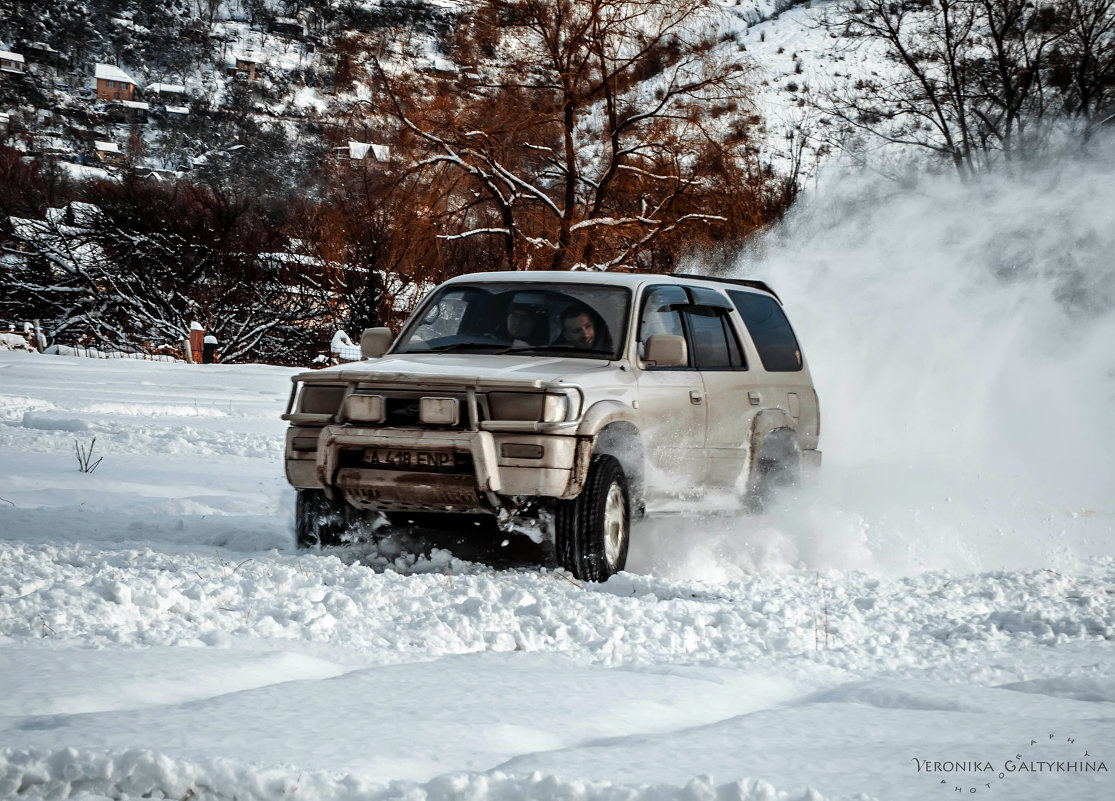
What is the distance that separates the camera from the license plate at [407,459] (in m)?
6.16

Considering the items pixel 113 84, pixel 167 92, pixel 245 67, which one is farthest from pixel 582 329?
pixel 245 67

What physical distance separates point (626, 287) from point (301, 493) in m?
2.24

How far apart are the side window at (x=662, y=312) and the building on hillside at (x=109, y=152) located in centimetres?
7103

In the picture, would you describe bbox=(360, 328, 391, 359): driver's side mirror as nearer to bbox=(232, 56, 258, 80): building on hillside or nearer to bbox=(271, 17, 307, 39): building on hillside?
bbox=(232, 56, 258, 80): building on hillside

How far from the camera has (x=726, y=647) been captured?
190 inches

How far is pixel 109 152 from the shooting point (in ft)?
284

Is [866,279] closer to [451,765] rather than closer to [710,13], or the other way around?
[710,13]

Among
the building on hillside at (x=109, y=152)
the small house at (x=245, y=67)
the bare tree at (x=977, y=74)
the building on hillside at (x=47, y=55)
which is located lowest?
the bare tree at (x=977, y=74)

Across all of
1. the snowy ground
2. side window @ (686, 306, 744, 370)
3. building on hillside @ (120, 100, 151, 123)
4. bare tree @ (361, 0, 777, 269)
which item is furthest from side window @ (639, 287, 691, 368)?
building on hillside @ (120, 100, 151, 123)

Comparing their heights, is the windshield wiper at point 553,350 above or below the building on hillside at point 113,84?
below

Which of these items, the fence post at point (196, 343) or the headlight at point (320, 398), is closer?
the headlight at point (320, 398)

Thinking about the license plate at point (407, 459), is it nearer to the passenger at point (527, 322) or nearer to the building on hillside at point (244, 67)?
the passenger at point (527, 322)

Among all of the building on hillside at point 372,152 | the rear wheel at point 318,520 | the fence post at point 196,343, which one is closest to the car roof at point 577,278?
the rear wheel at point 318,520

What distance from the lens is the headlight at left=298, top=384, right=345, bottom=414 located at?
6.48 m
